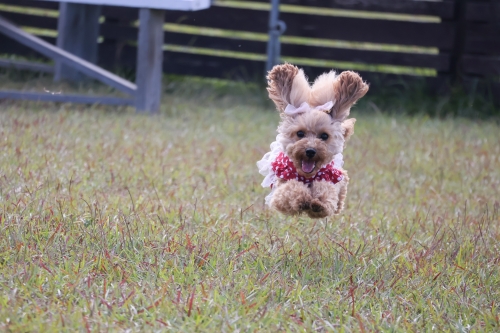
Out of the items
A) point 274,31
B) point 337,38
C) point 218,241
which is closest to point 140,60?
point 274,31

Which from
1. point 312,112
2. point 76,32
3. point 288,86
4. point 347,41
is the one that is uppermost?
point 347,41

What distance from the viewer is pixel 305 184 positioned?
11.9ft

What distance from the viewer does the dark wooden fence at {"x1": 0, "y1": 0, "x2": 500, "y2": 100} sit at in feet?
27.5

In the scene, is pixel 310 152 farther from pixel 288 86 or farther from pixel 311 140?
pixel 288 86

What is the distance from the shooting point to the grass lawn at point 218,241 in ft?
9.14

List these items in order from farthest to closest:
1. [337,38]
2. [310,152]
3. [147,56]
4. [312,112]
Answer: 1. [337,38]
2. [147,56]
3. [312,112]
4. [310,152]

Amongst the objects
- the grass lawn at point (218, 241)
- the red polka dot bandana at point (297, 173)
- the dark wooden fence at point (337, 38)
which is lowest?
the grass lawn at point (218, 241)

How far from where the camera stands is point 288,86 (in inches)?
144

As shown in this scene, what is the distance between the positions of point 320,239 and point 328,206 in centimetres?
34

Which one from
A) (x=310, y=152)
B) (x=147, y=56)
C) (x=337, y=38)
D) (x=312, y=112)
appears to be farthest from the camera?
(x=337, y=38)

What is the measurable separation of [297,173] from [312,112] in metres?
0.31

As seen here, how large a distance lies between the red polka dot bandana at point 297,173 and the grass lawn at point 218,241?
296mm

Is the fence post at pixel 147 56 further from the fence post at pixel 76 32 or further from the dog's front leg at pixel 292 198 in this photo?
the dog's front leg at pixel 292 198

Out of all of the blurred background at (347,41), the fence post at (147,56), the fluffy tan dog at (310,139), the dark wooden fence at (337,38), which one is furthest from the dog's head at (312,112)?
the dark wooden fence at (337,38)
